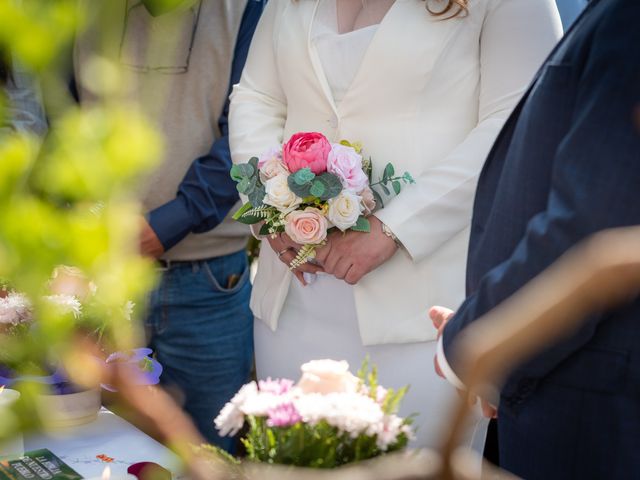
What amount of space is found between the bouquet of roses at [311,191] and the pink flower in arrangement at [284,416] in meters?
1.02

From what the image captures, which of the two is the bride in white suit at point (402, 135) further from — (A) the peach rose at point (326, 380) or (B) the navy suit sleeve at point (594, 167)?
(A) the peach rose at point (326, 380)

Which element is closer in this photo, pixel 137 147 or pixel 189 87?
pixel 137 147

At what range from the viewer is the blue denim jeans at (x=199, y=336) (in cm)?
272

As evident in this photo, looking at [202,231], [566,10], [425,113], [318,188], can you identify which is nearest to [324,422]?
[318,188]

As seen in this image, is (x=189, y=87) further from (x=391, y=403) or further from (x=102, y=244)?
(x=102, y=244)

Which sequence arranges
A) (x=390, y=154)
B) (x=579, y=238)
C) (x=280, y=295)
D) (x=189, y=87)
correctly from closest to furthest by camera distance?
(x=579, y=238) → (x=390, y=154) → (x=280, y=295) → (x=189, y=87)

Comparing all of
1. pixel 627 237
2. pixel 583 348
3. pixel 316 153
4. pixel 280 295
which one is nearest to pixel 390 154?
pixel 316 153

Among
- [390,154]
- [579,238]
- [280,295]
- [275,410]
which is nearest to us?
[275,410]

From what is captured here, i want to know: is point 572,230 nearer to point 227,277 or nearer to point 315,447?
point 315,447

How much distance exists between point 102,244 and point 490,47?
171cm

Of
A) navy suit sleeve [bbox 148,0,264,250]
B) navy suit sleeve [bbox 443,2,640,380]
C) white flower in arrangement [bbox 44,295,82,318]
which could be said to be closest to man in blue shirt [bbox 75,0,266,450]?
navy suit sleeve [bbox 148,0,264,250]

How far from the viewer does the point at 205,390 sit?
9.02ft

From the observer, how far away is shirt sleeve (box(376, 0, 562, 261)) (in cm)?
188

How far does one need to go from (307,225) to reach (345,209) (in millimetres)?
92
